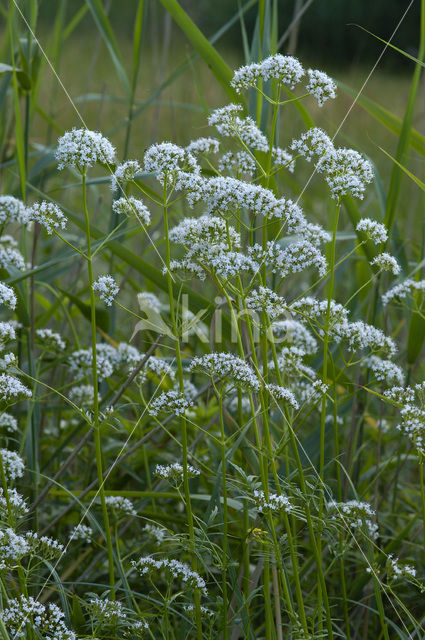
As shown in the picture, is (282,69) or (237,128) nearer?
(282,69)

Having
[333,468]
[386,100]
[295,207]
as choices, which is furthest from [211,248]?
[386,100]

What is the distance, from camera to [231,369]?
6.47 ft

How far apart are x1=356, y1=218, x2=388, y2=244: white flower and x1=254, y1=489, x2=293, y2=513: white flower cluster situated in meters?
0.79

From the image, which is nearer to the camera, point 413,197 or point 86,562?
point 86,562

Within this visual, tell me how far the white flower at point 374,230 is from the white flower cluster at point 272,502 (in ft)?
2.58

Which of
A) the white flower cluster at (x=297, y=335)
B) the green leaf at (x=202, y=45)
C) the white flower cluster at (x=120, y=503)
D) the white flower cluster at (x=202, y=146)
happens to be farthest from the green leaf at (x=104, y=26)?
the white flower cluster at (x=120, y=503)

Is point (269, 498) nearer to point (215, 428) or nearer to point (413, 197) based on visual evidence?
point (215, 428)

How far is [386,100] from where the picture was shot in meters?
12.5

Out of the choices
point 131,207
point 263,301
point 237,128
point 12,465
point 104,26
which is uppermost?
point 104,26

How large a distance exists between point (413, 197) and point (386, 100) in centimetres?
789

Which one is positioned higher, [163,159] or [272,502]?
[163,159]

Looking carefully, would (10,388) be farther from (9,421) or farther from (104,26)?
A: (104,26)

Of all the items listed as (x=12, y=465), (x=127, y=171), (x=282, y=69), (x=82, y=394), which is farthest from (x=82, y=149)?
(x=82, y=394)

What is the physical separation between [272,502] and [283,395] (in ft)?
0.91
